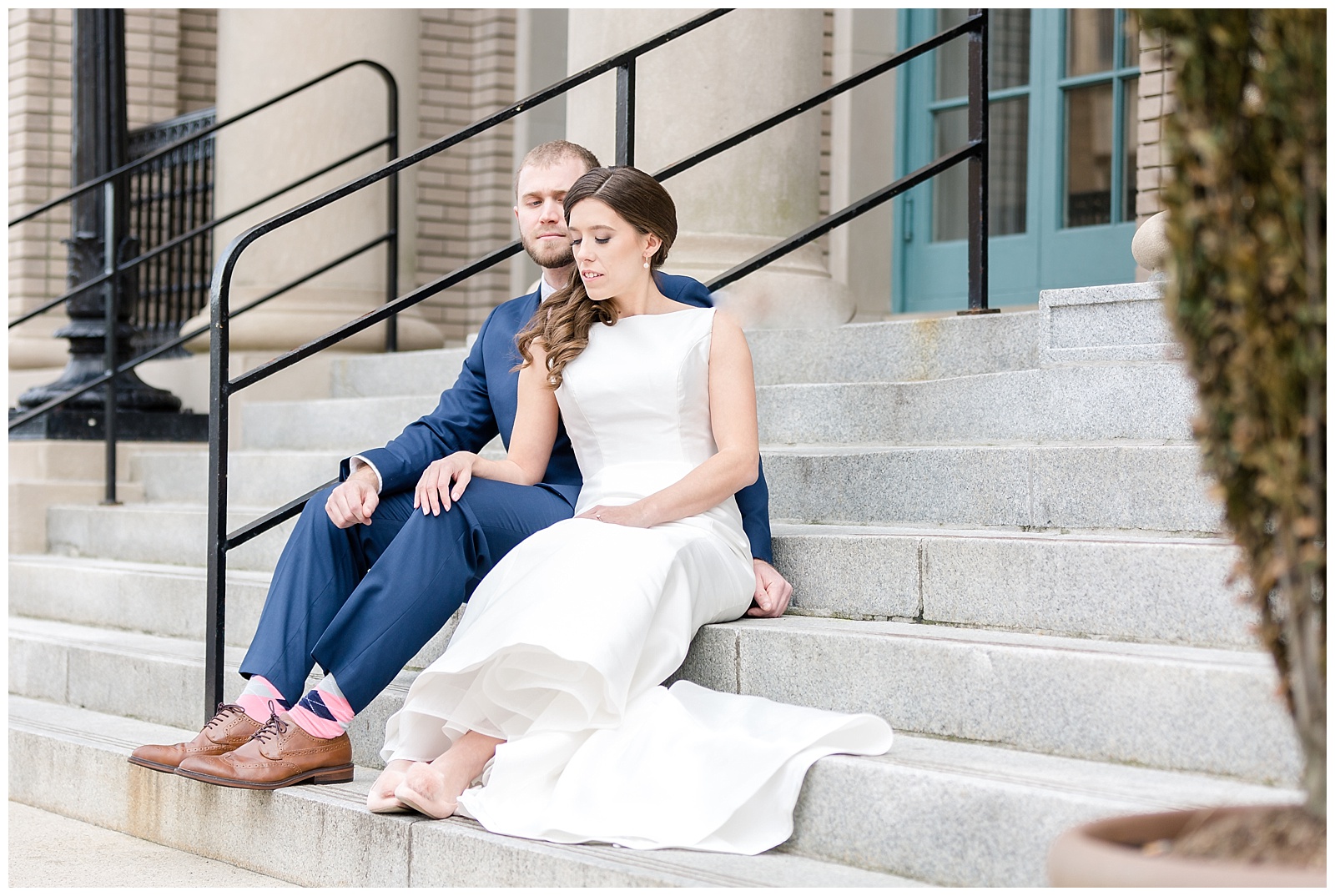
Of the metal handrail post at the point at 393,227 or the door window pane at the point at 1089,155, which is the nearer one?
the metal handrail post at the point at 393,227

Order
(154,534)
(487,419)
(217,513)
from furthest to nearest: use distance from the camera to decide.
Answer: (154,534) < (487,419) < (217,513)

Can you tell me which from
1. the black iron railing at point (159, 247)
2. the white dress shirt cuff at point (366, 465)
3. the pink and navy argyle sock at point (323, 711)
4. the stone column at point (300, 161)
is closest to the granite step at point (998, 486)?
the white dress shirt cuff at point (366, 465)

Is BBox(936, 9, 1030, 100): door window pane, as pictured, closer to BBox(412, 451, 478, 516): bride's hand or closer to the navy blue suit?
the navy blue suit

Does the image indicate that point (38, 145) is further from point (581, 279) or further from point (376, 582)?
point (376, 582)

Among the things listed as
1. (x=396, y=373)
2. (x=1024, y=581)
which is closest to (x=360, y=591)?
(x=1024, y=581)

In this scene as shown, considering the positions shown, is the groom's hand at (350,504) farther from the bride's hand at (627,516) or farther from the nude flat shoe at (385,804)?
the nude flat shoe at (385,804)

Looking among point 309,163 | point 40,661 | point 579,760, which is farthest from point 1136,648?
point 309,163

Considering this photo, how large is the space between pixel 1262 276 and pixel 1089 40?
6.06 meters

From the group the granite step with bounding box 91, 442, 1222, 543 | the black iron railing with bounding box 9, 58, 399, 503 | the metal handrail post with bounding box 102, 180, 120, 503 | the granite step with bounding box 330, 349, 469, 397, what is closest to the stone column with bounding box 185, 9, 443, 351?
the black iron railing with bounding box 9, 58, 399, 503

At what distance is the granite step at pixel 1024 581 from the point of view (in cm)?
303

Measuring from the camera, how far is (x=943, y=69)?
316 inches

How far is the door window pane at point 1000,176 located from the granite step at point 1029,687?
459 centimetres

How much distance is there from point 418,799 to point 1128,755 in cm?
132

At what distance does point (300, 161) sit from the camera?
7379 mm
